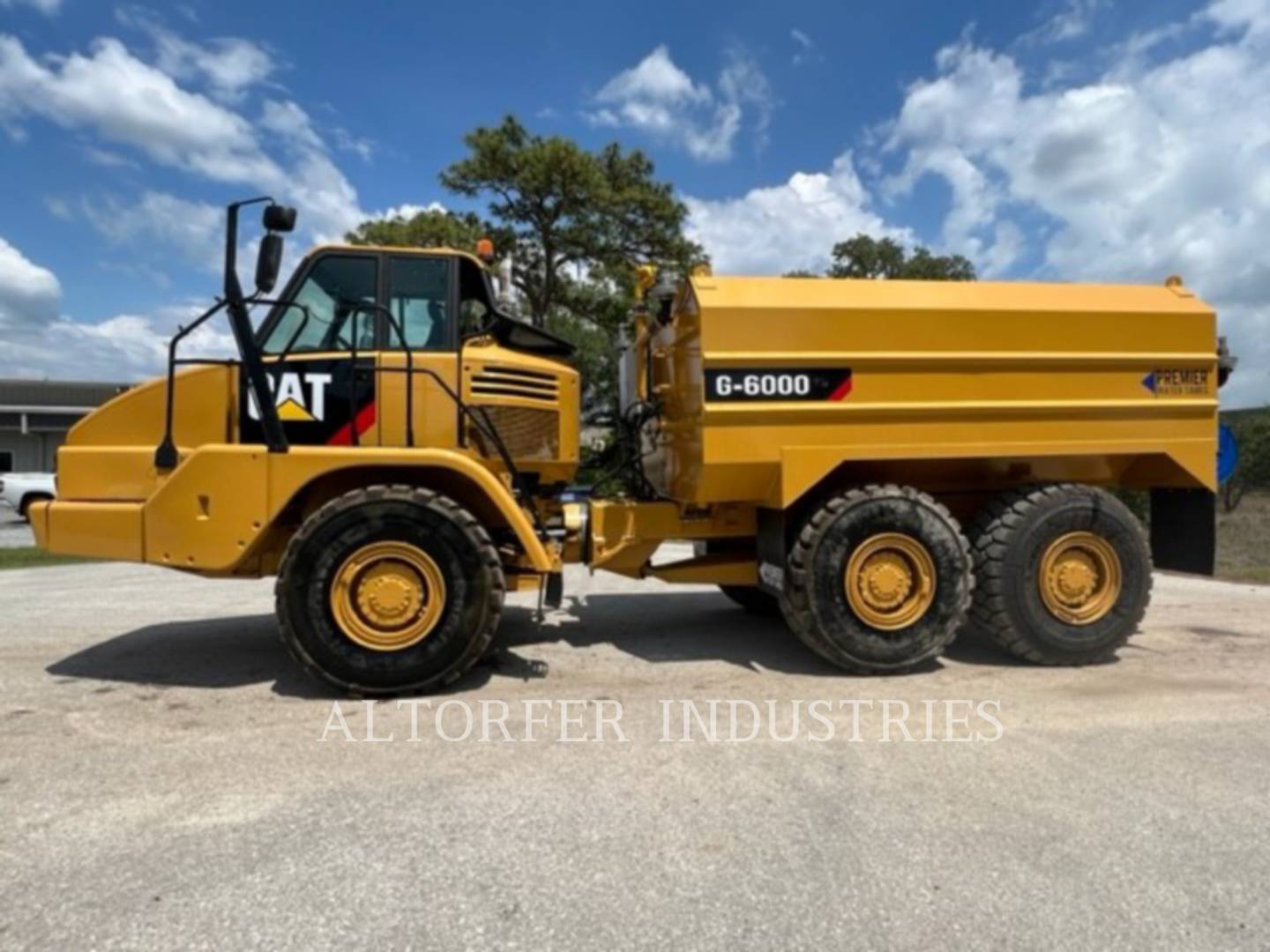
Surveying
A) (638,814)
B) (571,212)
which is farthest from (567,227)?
(638,814)

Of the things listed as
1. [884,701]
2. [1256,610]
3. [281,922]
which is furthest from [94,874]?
[1256,610]

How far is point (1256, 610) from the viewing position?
7504 mm

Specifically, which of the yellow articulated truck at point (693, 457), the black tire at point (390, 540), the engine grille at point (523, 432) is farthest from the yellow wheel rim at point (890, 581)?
the black tire at point (390, 540)

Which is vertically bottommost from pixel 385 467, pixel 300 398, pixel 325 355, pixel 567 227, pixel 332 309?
→ pixel 385 467

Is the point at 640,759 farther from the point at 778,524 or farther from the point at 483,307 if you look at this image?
the point at 483,307

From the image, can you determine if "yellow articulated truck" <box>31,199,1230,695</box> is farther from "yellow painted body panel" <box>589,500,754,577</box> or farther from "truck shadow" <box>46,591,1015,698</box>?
"truck shadow" <box>46,591,1015,698</box>

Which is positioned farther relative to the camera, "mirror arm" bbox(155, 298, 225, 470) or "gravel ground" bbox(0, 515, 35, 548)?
"gravel ground" bbox(0, 515, 35, 548)

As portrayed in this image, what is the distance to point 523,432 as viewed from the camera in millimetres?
5277

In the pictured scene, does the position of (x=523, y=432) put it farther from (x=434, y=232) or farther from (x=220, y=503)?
(x=434, y=232)

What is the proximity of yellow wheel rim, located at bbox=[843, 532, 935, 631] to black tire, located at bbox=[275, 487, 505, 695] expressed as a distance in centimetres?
220

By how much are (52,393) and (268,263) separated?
118 feet

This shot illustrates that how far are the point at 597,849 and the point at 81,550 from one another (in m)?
3.61

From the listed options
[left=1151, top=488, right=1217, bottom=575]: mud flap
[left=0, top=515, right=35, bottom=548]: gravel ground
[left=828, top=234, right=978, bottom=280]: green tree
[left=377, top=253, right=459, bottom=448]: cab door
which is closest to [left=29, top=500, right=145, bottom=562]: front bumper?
[left=377, top=253, right=459, bottom=448]: cab door

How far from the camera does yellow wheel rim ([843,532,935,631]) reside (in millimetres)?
5070
